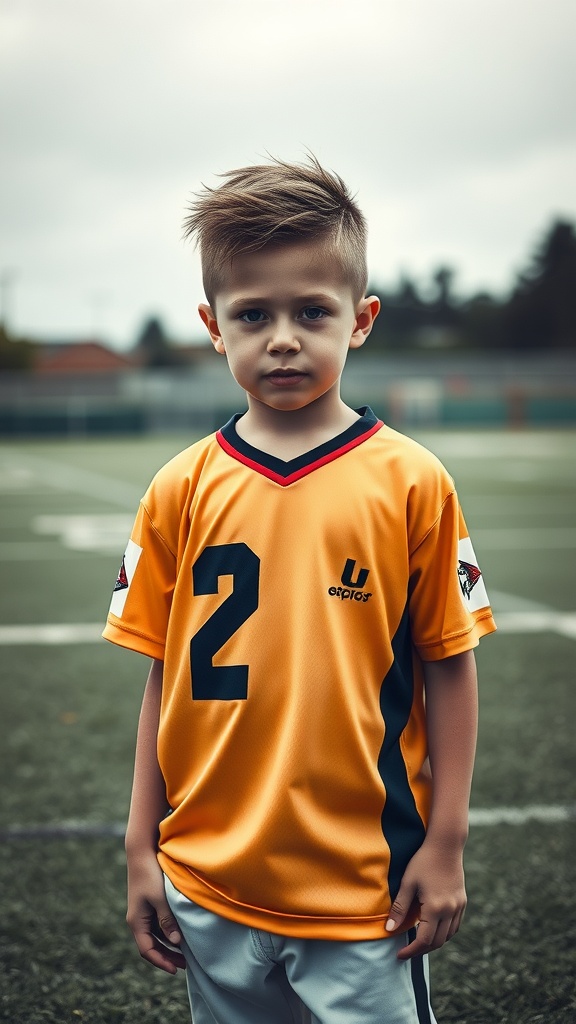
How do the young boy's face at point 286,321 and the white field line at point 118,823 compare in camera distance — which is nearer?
the young boy's face at point 286,321

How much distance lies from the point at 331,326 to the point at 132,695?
142 inches

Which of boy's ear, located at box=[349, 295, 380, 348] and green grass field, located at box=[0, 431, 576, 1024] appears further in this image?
green grass field, located at box=[0, 431, 576, 1024]

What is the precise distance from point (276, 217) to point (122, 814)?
2.49 meters

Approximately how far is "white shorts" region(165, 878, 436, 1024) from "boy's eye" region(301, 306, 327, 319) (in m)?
0.87

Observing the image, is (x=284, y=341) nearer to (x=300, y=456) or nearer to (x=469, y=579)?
(x=300, y=456)

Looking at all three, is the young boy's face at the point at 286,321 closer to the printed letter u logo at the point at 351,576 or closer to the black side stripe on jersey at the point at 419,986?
the printed letter u logo at the point at 351,576

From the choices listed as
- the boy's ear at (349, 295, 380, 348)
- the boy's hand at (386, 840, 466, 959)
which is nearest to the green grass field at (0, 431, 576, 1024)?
the boy's hand at (386, 840, 466, 959)

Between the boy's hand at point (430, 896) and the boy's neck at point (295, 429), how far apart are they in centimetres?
60

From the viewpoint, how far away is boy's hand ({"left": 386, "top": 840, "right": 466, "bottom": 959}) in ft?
4.73

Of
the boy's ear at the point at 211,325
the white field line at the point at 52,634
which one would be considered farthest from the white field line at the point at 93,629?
the boy's ear at the point at 211,325

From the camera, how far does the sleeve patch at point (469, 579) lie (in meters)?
1.52

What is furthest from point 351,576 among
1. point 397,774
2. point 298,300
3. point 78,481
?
point 78,481

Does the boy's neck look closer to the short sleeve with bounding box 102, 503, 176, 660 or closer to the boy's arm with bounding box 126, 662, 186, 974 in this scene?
the short sleeve with bounding box 102, 503, 176, 660

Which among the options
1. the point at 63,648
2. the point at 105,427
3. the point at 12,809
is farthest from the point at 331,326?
the point at 105,427
